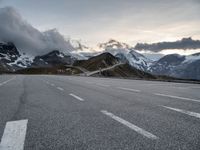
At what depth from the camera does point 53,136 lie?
474 centimetres

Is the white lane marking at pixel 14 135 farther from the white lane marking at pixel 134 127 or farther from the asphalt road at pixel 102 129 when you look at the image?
the white lane marking at pixel 134 127

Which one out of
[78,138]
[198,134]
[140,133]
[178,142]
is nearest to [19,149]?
[78,138]

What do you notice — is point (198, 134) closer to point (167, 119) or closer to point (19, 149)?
point (167, 119)

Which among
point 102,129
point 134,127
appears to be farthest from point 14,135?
point 134,127

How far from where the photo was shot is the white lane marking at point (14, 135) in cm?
420

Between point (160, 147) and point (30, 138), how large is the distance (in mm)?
2219

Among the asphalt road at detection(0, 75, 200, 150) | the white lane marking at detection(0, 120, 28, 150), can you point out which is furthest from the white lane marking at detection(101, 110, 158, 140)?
the white lane marking at detection(0, 120, 28, 150)

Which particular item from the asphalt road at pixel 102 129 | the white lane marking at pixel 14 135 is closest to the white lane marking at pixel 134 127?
the asphalt road at pixel 102 129

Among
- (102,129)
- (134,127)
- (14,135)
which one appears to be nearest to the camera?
(14,135)

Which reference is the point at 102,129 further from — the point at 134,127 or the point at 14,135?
the point at 14,135

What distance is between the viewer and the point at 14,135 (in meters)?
4.89

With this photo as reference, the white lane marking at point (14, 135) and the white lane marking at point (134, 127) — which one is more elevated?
the white lane marking at point (134, 127)

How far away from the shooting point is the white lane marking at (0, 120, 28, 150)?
13.8 feet

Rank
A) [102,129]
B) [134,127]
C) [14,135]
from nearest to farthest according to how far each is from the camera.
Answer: [14,135] → [102,129] → [134,127]
